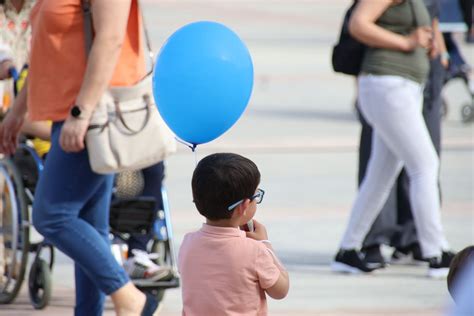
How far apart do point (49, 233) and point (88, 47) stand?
750mm

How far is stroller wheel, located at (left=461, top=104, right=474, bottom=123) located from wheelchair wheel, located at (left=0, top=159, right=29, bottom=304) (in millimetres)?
7650

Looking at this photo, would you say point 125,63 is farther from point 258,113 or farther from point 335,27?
point 335,27

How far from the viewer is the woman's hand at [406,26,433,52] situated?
6.88m

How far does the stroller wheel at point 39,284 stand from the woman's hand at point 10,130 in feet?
2.76

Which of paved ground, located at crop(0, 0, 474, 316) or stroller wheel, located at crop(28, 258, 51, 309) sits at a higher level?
stroller wheel, located at crop(28, 258, 51, 309)

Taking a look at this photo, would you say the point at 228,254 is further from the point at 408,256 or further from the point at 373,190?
the point at 408,256

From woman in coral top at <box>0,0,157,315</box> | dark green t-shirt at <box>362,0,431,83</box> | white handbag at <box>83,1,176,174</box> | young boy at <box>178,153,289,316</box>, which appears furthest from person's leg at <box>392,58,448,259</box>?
young boy at <box>178,153,289,316</box>

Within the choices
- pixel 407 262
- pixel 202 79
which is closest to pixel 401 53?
pixel 407 262

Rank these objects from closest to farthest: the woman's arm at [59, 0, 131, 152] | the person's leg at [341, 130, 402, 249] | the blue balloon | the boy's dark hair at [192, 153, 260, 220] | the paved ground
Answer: the boy's dark hair at [192, 153, 260, 220], the blue balloon, the woman's arm at [59, 0, 131, 152], the paved ground, the person's leg at [341, 130, 402, 249]

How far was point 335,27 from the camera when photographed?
86.1ft

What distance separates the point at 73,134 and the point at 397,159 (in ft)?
8.60

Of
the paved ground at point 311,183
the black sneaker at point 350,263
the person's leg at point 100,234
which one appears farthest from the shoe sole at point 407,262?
the person's leg at point 100,234

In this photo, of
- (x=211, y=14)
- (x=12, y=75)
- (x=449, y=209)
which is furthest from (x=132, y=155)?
(x=211, y=14)

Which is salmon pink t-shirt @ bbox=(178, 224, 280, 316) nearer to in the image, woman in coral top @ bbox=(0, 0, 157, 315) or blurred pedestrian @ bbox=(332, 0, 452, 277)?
woman in coral top @ bbox=(0, 0, 157, 315)
